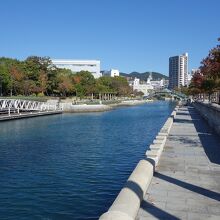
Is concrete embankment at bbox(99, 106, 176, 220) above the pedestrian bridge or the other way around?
above

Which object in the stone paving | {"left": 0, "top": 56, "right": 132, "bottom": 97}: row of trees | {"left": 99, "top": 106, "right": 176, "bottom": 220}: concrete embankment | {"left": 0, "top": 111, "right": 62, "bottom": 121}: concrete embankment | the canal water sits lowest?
{"left": 0, "top": 111, "right": 62, "bottom": 121}: concrete embankment

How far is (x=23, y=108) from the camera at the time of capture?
72.3 metres

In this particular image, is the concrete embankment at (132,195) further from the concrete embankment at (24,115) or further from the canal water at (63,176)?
the concrete embankment at (24,115)

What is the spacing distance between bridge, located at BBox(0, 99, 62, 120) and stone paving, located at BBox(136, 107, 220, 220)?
145 ft

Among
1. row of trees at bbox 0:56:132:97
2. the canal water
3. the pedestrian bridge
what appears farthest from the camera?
row of trees at bbox 0:56:132:97

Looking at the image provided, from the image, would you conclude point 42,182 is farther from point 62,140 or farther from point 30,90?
point 30,90

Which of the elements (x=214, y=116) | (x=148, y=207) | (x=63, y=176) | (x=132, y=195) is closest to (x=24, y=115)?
(x=214, y=116)

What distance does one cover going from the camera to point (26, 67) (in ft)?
334

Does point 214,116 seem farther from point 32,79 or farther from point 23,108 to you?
point 32,79

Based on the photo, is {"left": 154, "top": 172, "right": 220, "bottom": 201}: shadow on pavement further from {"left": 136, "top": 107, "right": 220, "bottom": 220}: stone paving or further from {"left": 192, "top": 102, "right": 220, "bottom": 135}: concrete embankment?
{"left": 192, "top": 102, "right": 220, "bottom": 135}: concrete embankment

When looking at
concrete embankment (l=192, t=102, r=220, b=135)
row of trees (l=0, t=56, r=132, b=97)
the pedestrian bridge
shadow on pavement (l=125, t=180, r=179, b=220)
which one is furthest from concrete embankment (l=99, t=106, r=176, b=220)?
row of trees (l=0, t=56, r=132, b=97)

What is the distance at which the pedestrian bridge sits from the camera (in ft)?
213

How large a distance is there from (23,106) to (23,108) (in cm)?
103

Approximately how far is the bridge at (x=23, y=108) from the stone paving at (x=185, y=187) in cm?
4424
